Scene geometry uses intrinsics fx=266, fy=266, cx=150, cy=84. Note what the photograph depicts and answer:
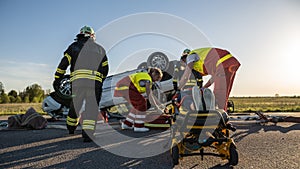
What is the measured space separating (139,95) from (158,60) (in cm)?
335

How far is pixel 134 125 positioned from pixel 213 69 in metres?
2.96

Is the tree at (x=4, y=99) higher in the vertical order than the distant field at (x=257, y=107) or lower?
higher

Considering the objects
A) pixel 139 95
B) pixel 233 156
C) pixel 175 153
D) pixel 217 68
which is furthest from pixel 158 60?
pixel 233 156

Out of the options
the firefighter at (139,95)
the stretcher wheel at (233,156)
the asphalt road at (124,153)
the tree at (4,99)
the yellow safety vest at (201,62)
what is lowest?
the asphalt road at (124,153)

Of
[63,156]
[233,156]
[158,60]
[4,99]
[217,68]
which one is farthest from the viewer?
[4,99]

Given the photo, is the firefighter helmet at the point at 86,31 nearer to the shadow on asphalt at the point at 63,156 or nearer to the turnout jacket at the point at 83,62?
the turnout jacket at the point at 83,62

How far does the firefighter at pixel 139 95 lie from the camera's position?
20.9 ft

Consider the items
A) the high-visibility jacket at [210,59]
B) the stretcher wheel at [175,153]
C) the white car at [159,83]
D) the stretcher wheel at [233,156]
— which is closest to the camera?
the stretcher wheel at [233,156]

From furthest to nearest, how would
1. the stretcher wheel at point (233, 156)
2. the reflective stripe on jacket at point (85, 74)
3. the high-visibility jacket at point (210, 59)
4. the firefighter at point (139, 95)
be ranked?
1. the firefighter at point (139, 95)
2. the reflective stripe on jacket at point (85, 74)
3. the high-visibility jacket at point (210, 59)
4. the stretcher wheel at point (233, 156)

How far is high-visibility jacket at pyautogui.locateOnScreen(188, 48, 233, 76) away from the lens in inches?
169

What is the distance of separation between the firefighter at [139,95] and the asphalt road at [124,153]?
2.82ft

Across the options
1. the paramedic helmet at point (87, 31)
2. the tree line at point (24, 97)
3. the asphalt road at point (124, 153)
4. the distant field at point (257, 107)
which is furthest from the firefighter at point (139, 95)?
the tree line at point (24, 97)

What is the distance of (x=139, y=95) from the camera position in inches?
263

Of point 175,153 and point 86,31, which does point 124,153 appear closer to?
point 175,153
